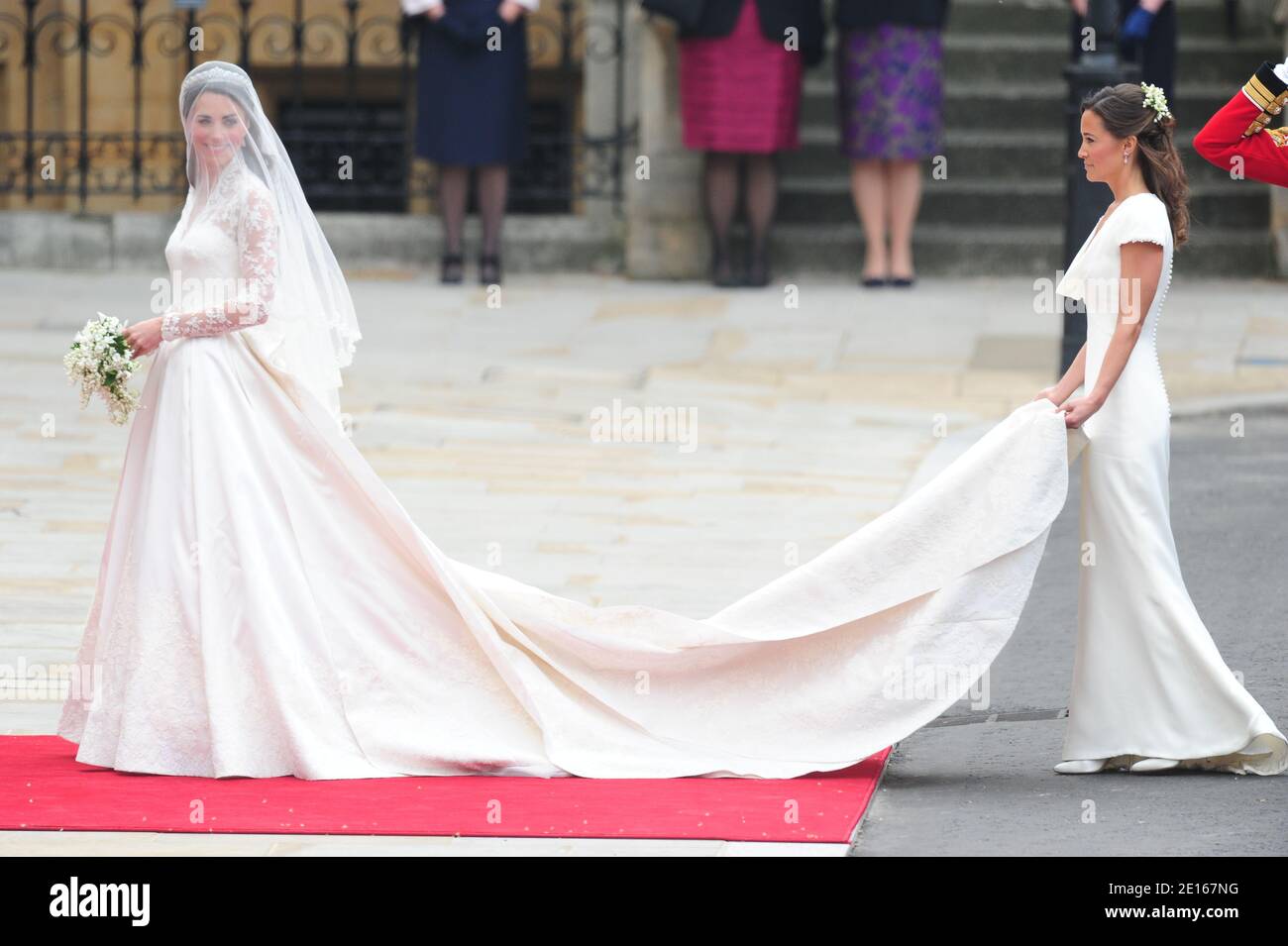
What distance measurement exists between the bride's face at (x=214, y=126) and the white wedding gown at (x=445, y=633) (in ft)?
0.71

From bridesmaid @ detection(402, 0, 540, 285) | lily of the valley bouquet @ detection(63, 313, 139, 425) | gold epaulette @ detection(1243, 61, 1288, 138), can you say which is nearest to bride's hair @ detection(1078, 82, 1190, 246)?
gold epaulette @ detection(1243, 61, 1288, 138)

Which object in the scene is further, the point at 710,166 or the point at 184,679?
the point at 710,166

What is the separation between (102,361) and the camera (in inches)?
255

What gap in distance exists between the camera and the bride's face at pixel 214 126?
21.4ft

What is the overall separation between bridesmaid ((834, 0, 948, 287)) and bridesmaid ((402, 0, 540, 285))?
2.05 metres

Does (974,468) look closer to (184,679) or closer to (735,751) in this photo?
(735,751)

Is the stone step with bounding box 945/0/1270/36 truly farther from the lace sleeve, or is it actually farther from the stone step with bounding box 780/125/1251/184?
the lace sleeve

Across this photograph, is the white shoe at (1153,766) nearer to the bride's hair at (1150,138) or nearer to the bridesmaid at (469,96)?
the bride's hair at (1150,138)

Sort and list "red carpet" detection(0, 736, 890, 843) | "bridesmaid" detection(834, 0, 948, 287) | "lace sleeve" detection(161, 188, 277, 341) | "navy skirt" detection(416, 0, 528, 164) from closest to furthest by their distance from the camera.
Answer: "red carpet" detection(0, 736, 890, 843) → "lace sleeve" detection(161, 188, 277, 341) → "bridesmaid" detection(834, 0, 948, 287) → "navy skirt" detection(416, 0, 528, 164)

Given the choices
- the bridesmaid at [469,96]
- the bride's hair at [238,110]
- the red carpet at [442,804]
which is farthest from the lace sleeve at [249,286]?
the bridesmaid at [469,96]

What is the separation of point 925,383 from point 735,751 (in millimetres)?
6703

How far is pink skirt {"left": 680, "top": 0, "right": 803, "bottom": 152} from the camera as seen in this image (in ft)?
49.0

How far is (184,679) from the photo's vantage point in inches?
248

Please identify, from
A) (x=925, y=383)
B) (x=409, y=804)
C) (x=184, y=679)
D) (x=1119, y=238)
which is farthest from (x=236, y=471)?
(x=925, y=383)
